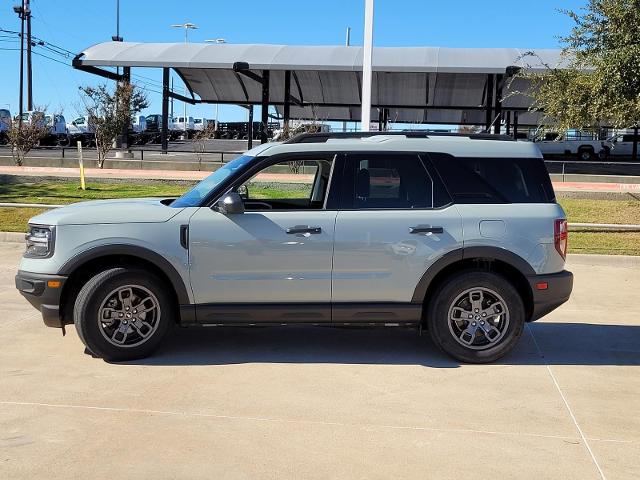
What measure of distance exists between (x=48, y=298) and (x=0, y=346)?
0.91 m

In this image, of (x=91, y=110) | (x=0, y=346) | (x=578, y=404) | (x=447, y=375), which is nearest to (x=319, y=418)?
(x=447, y=375)

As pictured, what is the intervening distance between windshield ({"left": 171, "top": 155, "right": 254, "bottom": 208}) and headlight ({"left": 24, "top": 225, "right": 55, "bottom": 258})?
99cm

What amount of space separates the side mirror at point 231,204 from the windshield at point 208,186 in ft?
0.77

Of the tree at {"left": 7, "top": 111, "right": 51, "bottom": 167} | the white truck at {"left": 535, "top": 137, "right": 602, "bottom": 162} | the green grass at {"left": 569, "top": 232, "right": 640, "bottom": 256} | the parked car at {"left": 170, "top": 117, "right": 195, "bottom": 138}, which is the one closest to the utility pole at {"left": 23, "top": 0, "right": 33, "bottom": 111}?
the parked car at {"left": 170, "top": 117, "right": 195, "bottom": 138}

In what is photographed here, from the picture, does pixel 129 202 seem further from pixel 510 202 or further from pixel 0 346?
pixel 510 202

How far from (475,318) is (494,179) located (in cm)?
116

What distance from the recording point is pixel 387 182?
5.73 meters

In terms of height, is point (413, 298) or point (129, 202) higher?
point (129, 202)

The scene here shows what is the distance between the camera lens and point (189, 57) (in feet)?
96.2

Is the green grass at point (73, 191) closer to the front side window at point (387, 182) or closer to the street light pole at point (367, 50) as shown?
the street light pole at point (367, 50)

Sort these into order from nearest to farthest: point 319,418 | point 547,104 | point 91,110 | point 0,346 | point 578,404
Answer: point 319,418 → point 578,404 → point 0,346 → point 547,104 → point 91,110

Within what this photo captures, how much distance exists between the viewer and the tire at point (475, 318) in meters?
5.59

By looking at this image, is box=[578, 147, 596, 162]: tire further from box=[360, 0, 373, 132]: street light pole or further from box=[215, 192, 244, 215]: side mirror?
box=[215, 192, 244, 215]: side mirror

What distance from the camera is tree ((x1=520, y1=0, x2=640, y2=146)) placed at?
12969mm
